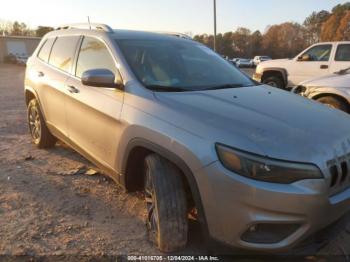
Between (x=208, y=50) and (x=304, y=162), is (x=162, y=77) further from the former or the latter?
(x=304, y=162)

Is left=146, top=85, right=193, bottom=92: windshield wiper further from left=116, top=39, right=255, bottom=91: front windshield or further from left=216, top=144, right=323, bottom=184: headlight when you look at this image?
left=216, top=144, right=323, bottom=184: headlight

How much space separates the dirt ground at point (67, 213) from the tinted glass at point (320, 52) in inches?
333

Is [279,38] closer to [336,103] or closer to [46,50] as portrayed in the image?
[336,103]

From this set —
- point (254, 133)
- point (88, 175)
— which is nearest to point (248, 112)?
point (254, 133)

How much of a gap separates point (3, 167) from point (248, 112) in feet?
11.8

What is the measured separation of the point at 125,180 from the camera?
3594 mm

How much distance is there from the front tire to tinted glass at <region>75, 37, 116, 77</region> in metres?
1.51

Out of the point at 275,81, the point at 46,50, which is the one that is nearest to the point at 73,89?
the point at 46,50

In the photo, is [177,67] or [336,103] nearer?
[177,67]

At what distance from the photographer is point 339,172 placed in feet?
8.86

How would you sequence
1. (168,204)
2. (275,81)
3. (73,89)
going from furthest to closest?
1. (275,81)
2. (73,89)
3. (168,204)

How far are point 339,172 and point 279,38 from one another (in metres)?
91.7

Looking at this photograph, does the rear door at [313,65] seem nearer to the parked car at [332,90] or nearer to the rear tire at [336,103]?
the parked car at [332,90]

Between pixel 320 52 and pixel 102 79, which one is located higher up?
pixel 102 79
